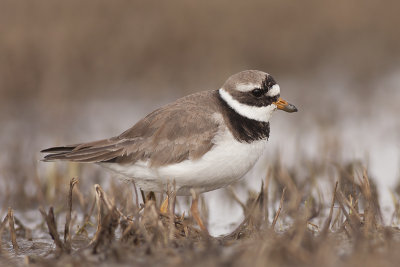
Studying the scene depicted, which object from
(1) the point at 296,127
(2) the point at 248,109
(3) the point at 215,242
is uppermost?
(2) the point at 248,109

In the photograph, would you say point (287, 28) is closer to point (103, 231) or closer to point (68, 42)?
point (68, 42)

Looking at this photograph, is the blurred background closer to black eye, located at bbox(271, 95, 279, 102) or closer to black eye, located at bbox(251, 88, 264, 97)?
black eye, located at bbox(271, 95, 279, 102)

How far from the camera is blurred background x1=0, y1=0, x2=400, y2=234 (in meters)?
9.91

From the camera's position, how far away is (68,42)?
38.1 ft

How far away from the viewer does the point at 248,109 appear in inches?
231

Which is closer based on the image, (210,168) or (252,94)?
(210,168)

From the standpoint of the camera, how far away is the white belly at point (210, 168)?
5.45 metres

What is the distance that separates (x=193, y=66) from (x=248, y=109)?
21.7 feet

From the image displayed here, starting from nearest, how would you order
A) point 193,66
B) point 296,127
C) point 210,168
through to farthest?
point 210,168 → point 296,127 → point 193,66

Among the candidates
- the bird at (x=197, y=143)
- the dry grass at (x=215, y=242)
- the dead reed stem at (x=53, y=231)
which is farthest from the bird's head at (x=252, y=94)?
the dead reed stem at (x=53, y=231)

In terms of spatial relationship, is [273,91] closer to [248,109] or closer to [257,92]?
[257,92]

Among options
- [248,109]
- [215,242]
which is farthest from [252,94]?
[215,242]

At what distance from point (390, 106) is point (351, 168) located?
4.28 m

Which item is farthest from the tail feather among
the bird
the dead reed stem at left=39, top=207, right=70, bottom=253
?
the dead reed stem at left=39, top=207, right=70, bottom=253
